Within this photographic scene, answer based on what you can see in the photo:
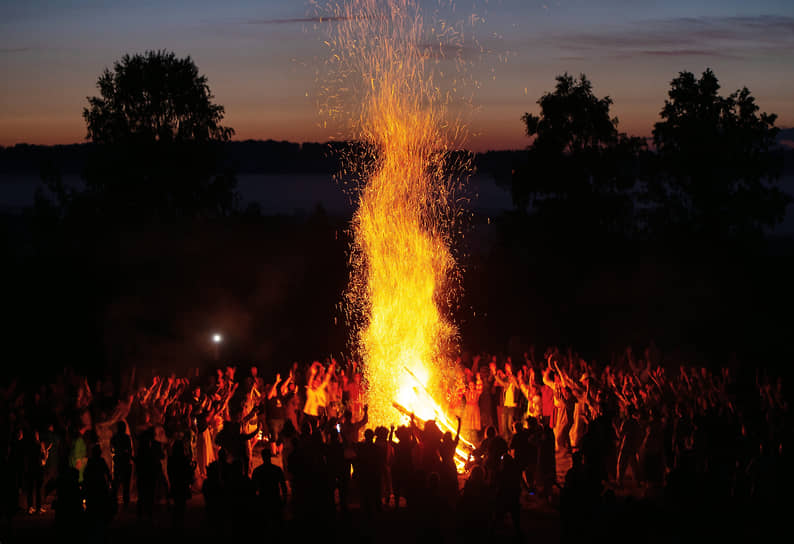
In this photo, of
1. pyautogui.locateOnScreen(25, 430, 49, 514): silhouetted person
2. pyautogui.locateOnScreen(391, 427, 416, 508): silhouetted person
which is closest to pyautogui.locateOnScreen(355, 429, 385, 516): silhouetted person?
pyautogui.locateOnScreen(391, 427, 416, 508): silhouetted person

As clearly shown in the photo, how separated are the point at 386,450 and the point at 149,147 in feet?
86.8

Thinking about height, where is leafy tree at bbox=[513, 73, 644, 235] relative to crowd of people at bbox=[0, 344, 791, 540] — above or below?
above

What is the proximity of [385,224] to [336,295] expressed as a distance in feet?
49.0

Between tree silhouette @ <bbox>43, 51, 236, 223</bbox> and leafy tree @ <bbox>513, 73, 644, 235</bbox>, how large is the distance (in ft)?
48.4

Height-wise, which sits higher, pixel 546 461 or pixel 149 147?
pixel 149 147

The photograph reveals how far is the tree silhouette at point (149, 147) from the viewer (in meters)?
34.9

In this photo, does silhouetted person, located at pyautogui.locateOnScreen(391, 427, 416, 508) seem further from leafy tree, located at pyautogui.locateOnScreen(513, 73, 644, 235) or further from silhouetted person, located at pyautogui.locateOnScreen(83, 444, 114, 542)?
leafy tree, located at pyautogui.locateOnScreen(513, 73, 644, 235)

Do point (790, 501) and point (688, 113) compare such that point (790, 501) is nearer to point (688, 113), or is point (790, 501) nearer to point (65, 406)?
point (65, 406)

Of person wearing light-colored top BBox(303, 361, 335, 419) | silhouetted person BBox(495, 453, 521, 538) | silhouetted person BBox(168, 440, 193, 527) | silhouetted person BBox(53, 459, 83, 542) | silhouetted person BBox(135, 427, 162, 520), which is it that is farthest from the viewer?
person wearing light-colored top BBox(303, 361, 335, 419)

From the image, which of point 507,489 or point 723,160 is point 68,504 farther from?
point 723,160

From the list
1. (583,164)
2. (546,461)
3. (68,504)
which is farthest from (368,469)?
(583,164)

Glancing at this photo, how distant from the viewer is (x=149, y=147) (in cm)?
3522

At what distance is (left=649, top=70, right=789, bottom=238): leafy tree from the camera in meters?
33.5

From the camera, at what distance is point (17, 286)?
102 feet
